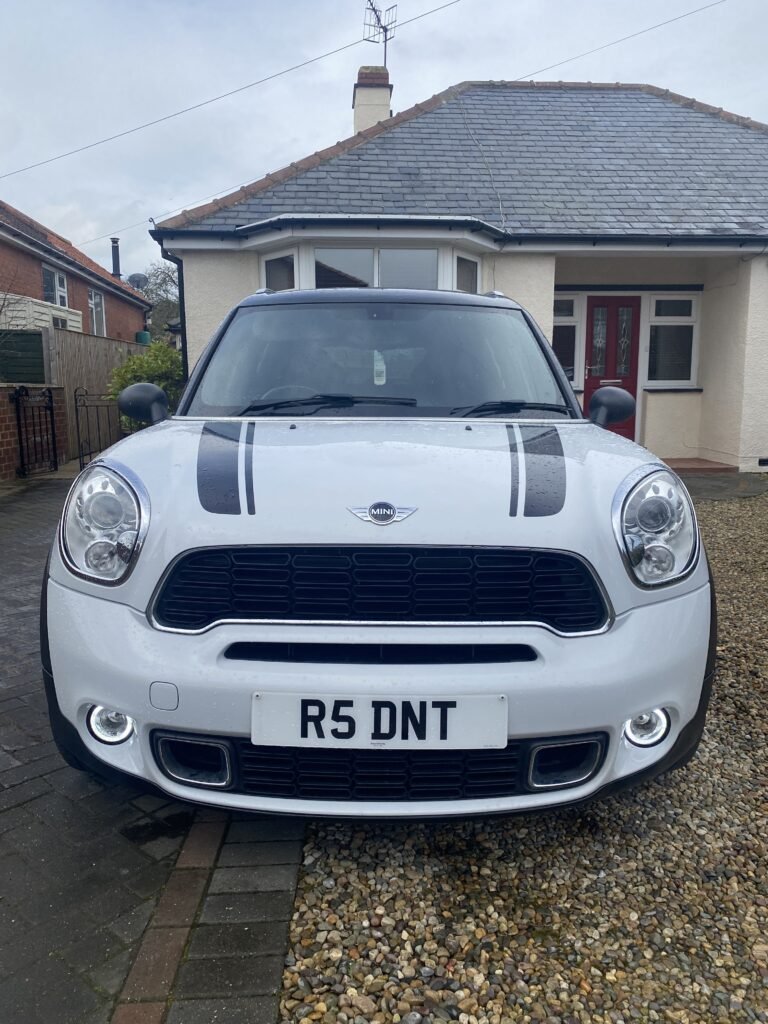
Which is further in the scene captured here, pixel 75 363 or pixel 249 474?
pixel 75 363

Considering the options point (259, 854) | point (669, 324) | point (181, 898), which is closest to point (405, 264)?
point (669, 324)

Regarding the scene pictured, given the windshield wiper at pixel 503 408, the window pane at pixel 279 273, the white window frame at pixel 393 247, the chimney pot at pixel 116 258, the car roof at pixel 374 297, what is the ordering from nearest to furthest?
the windshield wiper at pixel 503 408, the car roof at pixel 374 297, the white window frame at pixel 393 247, the window pane at pixel 279 273, the chimney pot at pixel 116 258

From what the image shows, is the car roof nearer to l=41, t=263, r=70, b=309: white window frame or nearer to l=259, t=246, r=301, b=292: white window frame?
l=259, t=246, r=301, b=292: white window frame

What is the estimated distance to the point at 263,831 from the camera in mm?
2324

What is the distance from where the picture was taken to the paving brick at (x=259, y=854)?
2161 mm

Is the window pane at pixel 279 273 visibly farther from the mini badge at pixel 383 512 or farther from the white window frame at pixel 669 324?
the mini badge at pixel 383 512

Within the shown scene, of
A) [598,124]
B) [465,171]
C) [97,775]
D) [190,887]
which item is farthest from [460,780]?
[598,124]

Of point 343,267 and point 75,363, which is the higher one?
point 343,267

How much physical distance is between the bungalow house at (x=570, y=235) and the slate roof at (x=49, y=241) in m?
10.0

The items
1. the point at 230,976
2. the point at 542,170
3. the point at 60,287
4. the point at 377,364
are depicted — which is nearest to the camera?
the point at 230,976

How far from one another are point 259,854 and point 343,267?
8749mm

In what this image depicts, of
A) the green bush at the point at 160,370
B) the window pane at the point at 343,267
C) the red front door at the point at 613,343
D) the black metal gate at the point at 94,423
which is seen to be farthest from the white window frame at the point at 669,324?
the black metal gate at the point at 94,423

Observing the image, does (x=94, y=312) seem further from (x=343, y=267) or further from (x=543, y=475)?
(x=543, y=475)

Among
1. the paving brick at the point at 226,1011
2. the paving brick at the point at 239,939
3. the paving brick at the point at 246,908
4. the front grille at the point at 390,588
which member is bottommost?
the paving brick at the point at 246,908
